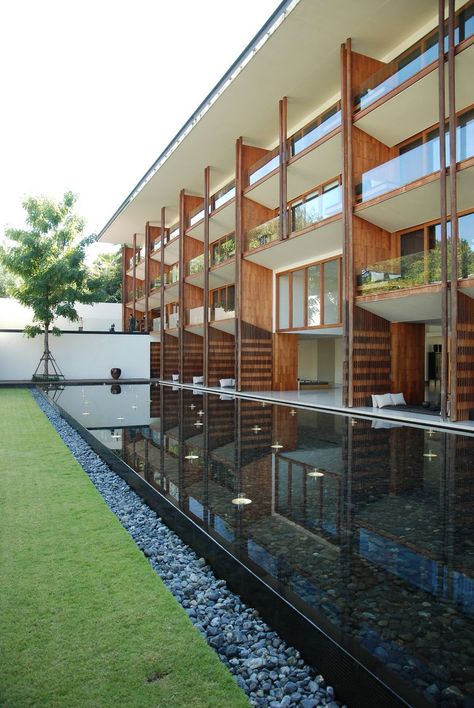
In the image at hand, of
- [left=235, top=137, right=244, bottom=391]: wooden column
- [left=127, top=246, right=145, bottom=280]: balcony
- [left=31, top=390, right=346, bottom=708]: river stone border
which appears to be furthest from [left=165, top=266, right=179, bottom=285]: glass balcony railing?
[left=31, top=390, right=346, bottom=708]: river stone border

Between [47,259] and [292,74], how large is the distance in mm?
13951

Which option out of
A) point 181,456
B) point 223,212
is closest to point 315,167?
point 223,212

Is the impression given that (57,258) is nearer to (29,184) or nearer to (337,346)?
(29,184)

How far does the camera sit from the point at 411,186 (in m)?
11.4

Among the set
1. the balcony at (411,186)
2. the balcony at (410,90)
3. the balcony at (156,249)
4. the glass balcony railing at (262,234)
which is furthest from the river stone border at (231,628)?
the balcony at (156,249)

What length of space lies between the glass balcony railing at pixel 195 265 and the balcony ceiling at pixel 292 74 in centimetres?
355

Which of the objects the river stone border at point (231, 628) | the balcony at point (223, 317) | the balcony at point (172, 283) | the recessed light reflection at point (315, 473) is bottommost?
the river stone border at point (231, 628)

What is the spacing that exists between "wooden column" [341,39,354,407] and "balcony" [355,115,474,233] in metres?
0.33

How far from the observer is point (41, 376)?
78.7ft

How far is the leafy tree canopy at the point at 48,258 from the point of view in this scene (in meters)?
22.7

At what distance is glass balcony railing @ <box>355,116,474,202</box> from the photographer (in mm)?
10055

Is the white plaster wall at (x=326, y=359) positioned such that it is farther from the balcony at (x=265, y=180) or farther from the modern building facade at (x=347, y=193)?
the balcony at (x=265, y=180)

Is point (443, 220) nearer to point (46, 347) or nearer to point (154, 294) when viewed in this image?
point (46, 347)

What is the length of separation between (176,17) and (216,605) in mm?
11559
